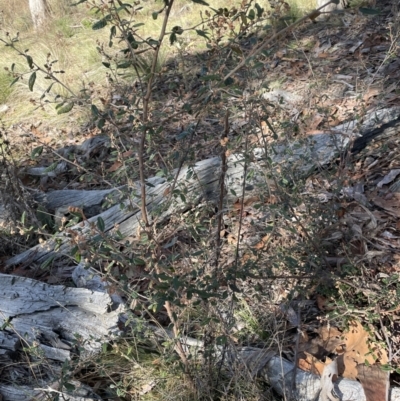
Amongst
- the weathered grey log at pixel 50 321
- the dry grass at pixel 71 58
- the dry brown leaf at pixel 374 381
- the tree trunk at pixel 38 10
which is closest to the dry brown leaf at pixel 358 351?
the dry brown leaf at pixel 374 381

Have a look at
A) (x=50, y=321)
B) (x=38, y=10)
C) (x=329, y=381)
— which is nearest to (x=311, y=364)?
(x=329, y=381)

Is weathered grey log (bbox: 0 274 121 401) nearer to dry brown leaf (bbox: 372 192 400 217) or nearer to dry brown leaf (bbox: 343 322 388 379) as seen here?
dry brown leaf (bbox: 343 322 388 379)

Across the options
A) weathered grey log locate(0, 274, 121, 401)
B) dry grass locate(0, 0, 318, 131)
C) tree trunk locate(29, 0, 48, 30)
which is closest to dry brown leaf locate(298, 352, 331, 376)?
weathered grey log locate(0, 274, 121, 401)

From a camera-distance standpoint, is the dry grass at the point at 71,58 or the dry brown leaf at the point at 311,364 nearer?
the dry brown leaf at the point at 311,364

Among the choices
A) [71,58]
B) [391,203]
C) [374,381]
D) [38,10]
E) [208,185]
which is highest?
[38,10]

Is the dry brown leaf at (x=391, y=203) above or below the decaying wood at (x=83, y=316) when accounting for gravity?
below

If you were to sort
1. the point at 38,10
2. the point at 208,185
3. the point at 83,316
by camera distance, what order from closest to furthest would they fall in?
the point at 83,316, the point at 208,185, the point at 38,10

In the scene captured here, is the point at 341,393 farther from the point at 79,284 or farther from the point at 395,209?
the point at 79,284

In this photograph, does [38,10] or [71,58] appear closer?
[71,58]

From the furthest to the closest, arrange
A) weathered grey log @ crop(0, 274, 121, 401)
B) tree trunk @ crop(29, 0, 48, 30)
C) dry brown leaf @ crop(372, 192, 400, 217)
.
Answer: tree trunk @ crop(29, 0, 48, 30) < dry brown leaf @ crop(372, 192, 400, 217) < weathered grey log @ crop(0, 274, 121, 401)

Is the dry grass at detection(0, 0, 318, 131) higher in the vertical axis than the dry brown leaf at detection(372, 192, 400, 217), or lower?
higher

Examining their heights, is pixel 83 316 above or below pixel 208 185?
below

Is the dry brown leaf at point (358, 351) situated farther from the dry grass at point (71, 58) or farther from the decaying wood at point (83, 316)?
the dry grass at point (71, 58)

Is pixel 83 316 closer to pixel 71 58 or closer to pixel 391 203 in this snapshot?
pixel 391 203
